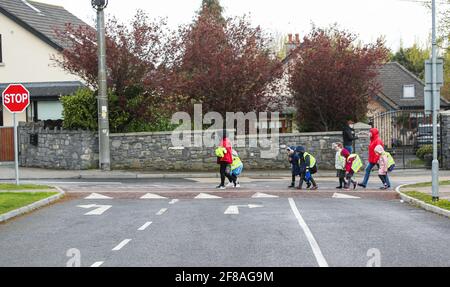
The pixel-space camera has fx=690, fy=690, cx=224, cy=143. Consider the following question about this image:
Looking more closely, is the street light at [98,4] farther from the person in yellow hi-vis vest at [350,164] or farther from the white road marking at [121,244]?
the white road marking at [121,244]

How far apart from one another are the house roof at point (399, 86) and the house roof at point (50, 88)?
2226cm

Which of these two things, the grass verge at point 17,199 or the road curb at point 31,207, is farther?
the grass verge at point 17,199

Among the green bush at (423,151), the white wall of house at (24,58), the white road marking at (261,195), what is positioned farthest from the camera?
the white wall of house at (24,58)

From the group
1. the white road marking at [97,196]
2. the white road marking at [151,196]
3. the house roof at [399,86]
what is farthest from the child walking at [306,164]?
the house roof at [399,86]

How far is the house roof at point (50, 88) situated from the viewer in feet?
114

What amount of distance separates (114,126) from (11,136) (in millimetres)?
5963

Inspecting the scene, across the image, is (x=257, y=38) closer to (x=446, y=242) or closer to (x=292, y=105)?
(x=292, y=105)

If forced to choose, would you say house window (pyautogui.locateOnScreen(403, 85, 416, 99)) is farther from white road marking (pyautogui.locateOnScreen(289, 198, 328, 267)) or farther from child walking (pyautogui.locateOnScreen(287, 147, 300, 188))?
white road marking (pyautogui.locateOnScreen(289, 198, 328, 267))

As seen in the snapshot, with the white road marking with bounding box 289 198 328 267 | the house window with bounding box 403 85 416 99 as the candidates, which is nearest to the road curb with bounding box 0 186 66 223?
the white road marking with bounding box 289 198 328 267

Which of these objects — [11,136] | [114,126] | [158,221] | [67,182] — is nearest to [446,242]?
[158,221]

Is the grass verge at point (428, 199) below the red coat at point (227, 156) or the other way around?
below

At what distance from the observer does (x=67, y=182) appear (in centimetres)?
2309
